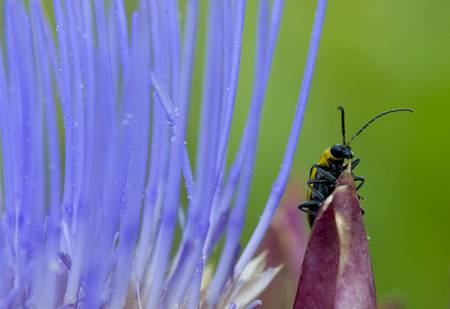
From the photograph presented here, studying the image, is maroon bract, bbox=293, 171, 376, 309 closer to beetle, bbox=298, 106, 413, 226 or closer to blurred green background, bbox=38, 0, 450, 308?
beetle, bbox=298, 106, 413, 226

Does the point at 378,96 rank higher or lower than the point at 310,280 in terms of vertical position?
higher

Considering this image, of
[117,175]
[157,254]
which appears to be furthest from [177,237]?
[117,175]

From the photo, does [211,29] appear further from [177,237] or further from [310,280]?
[177,237]

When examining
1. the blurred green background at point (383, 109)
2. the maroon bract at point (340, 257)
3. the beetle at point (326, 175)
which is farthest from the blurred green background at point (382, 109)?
the maroon bract at point (340, 257)

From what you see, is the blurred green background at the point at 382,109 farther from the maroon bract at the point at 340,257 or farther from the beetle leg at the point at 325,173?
the maroon bract at the point at 340,257

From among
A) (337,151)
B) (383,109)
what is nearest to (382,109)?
(383,109)

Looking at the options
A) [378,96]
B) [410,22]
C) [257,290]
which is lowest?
[257,290]
